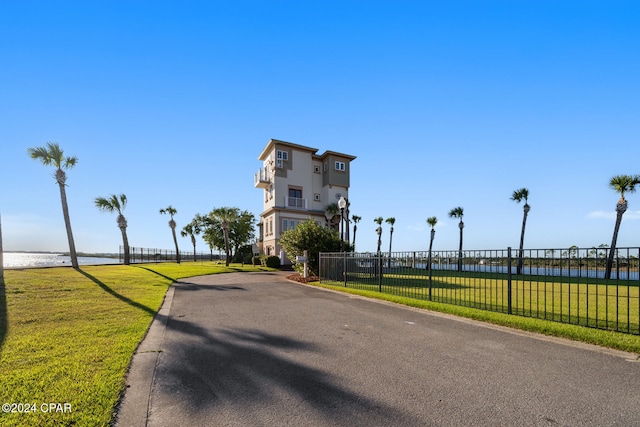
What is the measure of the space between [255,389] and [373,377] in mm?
1603

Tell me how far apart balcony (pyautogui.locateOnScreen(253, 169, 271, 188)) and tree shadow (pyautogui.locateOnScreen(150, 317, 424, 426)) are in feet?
98.1

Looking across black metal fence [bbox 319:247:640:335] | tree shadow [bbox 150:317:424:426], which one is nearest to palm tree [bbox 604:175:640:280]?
black metal fence [bbox 319:247:640:335]

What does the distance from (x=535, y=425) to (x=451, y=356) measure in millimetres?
1992

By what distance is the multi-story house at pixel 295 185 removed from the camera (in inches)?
Result: 1292

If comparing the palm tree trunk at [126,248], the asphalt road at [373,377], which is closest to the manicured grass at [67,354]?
the asphalt road at [373,377]

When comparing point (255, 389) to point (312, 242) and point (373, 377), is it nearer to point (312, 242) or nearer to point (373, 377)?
point (373, 377)

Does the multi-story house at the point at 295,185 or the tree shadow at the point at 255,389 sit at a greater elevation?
the multi-story house at the point at 295,185

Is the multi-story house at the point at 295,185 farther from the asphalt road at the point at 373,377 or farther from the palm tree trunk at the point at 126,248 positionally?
the asphalt road at the point at 373,377

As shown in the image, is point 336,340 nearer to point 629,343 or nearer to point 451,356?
point 451,356

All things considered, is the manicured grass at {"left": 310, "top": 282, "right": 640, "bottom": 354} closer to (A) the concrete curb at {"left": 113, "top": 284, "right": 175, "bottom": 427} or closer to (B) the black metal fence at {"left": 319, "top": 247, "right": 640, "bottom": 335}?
(B) the black metal fence at {"left": 319, "top": 247, "right": 640, "bottom": 335}

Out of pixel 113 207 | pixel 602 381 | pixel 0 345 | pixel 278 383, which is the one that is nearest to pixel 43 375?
pixel 0 345

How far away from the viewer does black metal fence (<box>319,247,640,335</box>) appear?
22.2ft

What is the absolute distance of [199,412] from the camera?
3.31 m

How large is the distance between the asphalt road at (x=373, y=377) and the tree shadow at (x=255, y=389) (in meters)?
0.02
